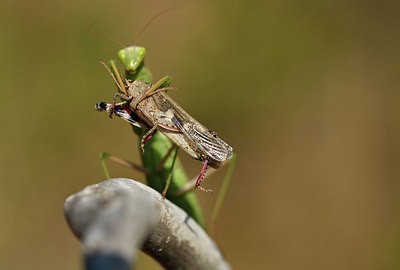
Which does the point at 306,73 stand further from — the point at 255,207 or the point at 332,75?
the point at 255,207

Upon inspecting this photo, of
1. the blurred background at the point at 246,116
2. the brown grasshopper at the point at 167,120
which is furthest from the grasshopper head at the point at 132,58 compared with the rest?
the blurred background at the point at 246,116

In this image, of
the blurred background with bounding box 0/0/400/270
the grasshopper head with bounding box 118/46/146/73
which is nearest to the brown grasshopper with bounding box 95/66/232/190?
the grasshopper head with bounding box 118/46/146/73

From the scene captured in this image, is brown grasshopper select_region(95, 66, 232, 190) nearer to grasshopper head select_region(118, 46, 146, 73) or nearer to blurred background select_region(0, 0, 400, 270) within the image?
grasshopper head select_region(118, 46, 146, 73)

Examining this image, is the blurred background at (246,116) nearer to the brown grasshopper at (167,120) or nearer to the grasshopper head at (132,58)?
the grasshopper head at (132,58)

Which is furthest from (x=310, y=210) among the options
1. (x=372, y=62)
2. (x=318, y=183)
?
(x=372, y=62)

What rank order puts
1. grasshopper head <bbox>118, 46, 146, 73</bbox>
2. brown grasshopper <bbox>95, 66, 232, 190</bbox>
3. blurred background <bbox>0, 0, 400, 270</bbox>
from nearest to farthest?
brown grasshopper <bbox>95, 66, 232, 190</bbox> → grasshopper head <bbox>118, 46, 146, 73</bbox> → blurred background <bbox>0, 0, 400, 270</bbox>

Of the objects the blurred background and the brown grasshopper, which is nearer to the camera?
the brown grasshopper

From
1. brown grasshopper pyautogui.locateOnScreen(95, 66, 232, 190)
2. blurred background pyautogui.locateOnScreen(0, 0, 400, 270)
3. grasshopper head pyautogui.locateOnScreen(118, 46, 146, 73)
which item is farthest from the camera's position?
blurred background pyautogui.locateOnScreen(0, 0, 400, 270)
